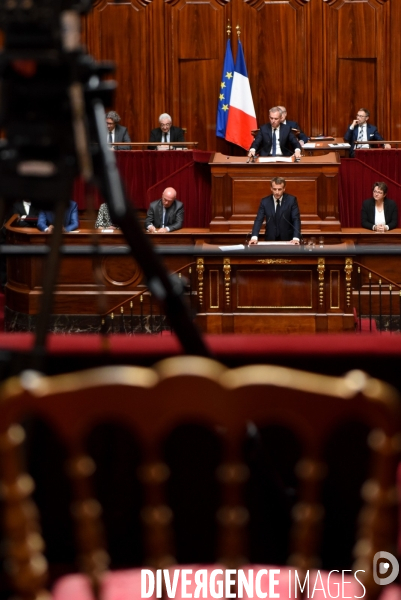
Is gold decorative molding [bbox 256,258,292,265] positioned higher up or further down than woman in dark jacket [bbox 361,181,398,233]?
further down

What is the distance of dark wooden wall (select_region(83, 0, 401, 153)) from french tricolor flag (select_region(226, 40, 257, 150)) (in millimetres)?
299

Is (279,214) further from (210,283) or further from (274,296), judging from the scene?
(210,283)

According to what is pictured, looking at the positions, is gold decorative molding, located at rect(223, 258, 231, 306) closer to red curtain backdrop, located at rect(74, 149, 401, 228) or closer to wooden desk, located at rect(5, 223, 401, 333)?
wooden desk, located at rect(5, 223, 401, 333)

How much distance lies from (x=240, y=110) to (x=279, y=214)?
13.8 feet

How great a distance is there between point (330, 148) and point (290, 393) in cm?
998

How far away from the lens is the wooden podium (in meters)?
9.68

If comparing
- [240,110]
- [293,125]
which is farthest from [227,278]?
[240,110]

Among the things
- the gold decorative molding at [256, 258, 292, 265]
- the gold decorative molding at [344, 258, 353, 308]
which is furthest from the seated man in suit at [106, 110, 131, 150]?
the gold decorative molding at [344, 258, 353, 308]

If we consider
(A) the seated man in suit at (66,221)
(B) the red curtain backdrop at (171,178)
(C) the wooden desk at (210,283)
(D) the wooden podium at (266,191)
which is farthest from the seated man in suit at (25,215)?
(D) the wooden podium at (266,191)

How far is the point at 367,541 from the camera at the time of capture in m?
1.01

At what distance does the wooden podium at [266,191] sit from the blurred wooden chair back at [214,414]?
28.7 ft

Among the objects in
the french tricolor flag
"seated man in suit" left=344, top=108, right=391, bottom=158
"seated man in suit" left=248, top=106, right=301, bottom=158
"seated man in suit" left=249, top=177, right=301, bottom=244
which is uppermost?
the french tricolor flag

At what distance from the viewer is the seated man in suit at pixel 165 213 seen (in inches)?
394

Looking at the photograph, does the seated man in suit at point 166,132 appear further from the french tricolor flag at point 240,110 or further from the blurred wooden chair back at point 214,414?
the blurred wooden chair back at point 214,414
